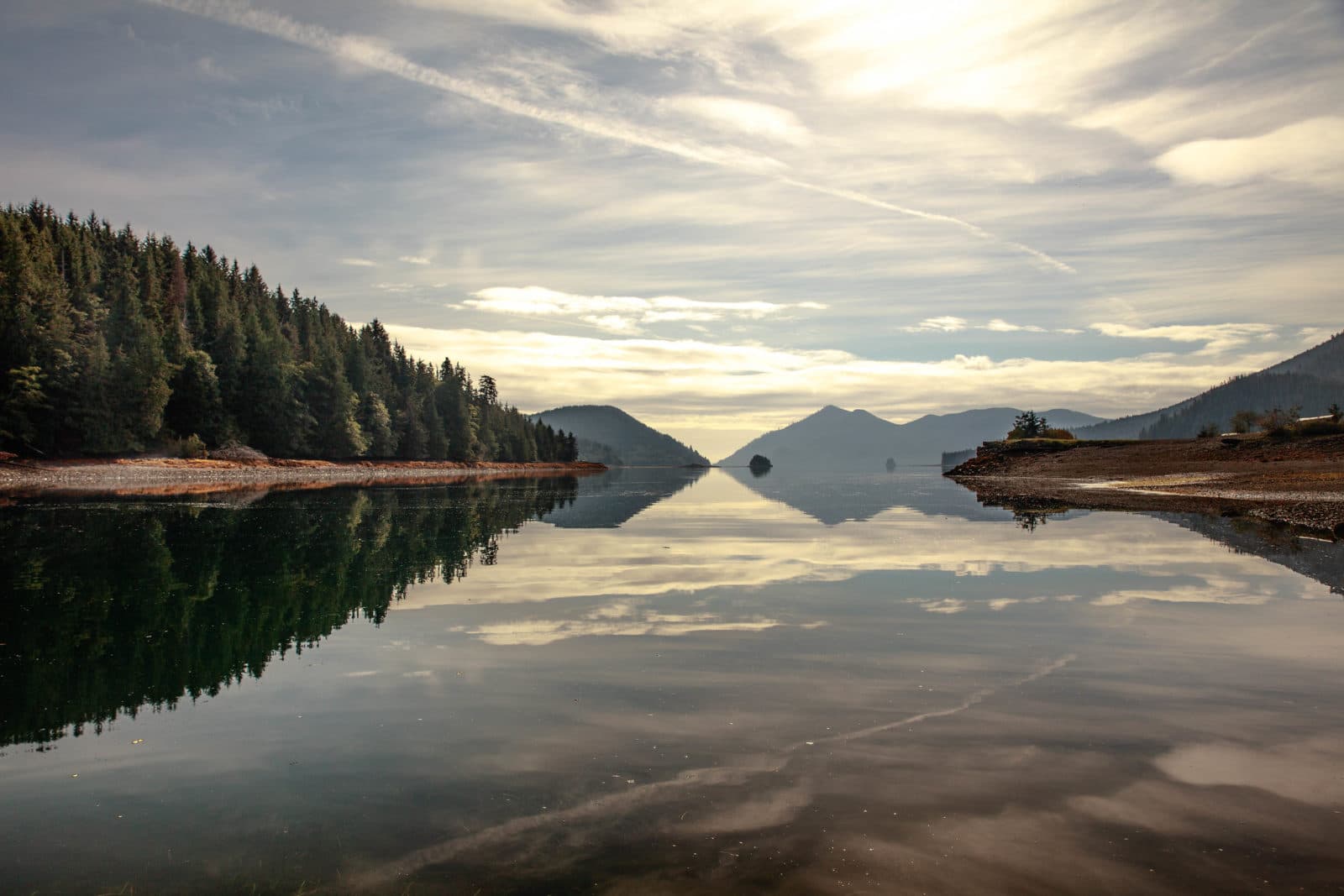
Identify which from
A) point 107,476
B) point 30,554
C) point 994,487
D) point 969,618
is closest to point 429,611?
point 969,618

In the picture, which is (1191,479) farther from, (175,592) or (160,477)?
(160,477)

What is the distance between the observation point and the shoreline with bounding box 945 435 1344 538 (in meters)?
42.9

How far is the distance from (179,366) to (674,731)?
121m

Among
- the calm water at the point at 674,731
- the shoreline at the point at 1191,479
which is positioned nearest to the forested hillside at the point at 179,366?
the calm water at the point at 674,731

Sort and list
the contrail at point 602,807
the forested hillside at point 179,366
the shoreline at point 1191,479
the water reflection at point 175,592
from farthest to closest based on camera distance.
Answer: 1. the forested hillside at point 179,366
2. the shoreline at point 1191,479
3. the water reflection at point 175,592
4. the contrail at point 602,807

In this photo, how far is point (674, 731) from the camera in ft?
30.8

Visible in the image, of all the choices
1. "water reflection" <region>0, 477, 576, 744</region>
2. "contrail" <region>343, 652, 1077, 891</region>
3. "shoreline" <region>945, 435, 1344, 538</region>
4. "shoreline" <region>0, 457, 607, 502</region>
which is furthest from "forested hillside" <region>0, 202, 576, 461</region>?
"contrail" <region>343, 652, 1077, 891</region>

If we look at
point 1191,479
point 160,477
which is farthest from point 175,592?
point 160,477

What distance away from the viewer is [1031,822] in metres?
6.88

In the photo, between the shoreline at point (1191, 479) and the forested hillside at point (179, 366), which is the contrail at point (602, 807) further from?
the forested hillside at point (179, 366)

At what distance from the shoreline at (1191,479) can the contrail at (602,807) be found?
3047 centimetres

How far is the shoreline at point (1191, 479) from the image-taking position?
42.9 m

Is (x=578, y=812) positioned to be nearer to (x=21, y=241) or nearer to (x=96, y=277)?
(x=21, y=241)

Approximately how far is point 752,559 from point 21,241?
116 metres
